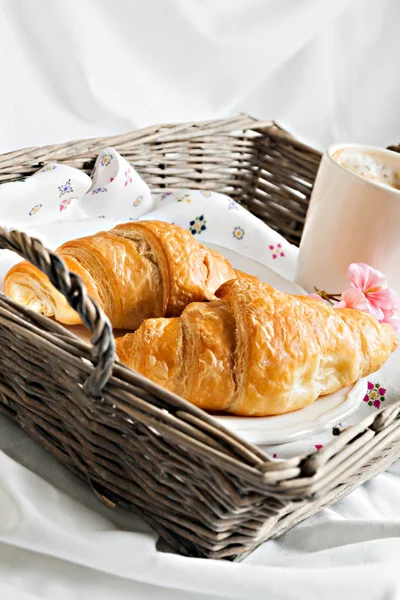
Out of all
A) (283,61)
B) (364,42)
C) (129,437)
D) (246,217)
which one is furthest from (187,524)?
(364,42)

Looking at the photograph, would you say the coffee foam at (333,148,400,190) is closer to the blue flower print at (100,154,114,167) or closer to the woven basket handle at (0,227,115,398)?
the blue flower print at (100,154,114,167)

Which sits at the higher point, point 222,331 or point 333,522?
point 222,331

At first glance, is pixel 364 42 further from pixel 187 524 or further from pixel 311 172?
pixel 187 524

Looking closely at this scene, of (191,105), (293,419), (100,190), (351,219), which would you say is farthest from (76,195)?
(191,105)

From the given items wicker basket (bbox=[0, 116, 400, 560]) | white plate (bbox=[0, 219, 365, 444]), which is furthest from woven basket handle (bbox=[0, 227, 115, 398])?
white plate (bbox=[0, 219, 365, 444])

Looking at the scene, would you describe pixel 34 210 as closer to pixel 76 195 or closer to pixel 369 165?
pixel 76 195

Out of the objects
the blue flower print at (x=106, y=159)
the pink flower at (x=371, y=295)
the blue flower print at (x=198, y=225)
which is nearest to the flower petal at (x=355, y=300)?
the pink flower at (x=371, y=295)

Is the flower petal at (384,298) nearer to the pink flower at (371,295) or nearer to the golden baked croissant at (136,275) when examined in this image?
the pink flower at (371,295)

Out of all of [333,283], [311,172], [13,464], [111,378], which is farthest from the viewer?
[311,172]
